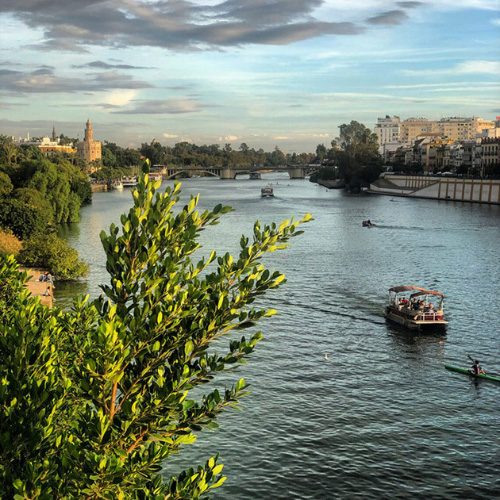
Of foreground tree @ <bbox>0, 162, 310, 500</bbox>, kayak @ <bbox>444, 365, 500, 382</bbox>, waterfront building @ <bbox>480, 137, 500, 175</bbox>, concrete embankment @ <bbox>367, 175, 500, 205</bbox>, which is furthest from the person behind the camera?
waterfront building @ <bbox>480, 137, 500, 175</bbox>

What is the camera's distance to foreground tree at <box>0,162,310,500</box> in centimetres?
778

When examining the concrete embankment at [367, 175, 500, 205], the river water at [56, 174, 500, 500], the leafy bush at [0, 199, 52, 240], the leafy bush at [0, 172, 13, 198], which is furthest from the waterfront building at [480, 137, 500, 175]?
the leafy bush at [0, 199, 52, 240]

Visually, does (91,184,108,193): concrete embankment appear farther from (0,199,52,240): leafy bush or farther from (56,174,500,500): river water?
(56,174,500,500): river water

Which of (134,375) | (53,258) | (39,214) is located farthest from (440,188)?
(134,375)

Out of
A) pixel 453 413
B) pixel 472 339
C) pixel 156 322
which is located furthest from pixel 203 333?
pixel 472 339

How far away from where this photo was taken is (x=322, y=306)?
43375 mm

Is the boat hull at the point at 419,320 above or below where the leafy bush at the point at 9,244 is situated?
below

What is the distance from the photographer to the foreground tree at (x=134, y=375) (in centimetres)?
778

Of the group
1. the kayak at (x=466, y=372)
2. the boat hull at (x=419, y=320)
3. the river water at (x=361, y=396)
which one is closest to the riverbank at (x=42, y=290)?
the river water at (x=361, y=396)

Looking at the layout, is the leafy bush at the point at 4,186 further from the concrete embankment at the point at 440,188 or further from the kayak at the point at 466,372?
the concrete embankment at the point at 440,188

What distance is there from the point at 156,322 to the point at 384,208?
375ft

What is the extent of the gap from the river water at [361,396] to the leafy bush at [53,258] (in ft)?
4.49

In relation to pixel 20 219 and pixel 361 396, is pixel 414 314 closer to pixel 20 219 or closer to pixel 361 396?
pixel 361 396

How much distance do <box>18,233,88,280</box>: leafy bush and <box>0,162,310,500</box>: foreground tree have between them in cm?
4223
